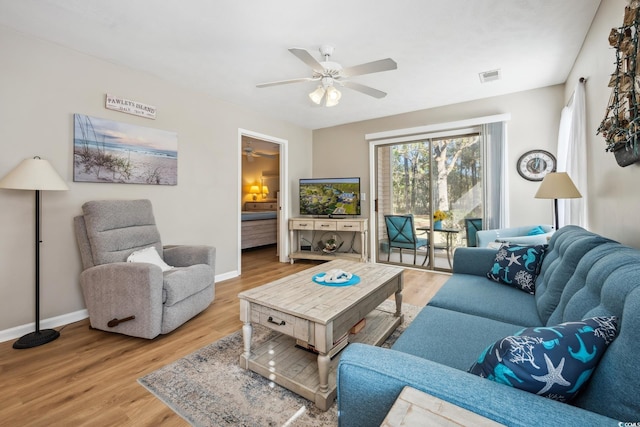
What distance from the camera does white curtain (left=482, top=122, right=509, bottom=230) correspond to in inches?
144

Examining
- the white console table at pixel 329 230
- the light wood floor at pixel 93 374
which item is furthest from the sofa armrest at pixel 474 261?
the white console table at pixel 329 230

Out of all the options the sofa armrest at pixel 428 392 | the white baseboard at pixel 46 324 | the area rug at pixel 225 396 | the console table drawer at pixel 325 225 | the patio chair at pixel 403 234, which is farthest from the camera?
the console table drawer at pixel 325 225

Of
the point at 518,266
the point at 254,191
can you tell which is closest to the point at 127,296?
the point at 518,266

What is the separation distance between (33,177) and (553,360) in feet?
10.4

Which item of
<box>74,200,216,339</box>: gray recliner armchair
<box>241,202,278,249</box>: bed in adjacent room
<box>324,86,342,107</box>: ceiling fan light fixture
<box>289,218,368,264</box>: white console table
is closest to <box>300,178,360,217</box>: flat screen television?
<box>289,218,368,264</box>: white console table

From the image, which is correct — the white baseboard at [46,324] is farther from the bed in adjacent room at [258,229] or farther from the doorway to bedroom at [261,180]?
the doorway to bedroom at [261,180]

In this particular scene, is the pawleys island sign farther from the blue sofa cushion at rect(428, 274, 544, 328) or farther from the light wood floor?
the blue sofa cushion at rect(428, 274, 544, 328)

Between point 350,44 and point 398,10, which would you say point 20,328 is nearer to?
point 350,44

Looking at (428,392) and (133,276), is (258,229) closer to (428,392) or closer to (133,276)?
(133,276)

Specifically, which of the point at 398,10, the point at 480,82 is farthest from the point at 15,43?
the point at 480,82

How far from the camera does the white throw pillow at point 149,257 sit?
2486 mm

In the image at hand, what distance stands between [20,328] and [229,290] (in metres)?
1.74

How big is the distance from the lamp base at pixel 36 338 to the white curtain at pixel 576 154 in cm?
444

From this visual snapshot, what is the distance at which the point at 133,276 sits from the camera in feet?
6.97
